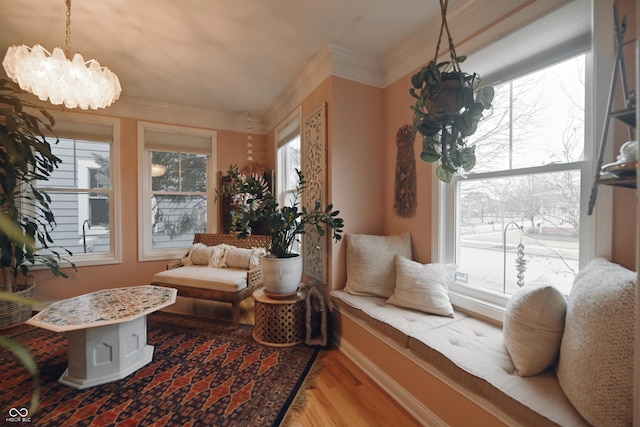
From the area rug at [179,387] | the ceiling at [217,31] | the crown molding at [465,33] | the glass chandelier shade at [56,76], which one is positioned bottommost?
the area rug at [179,387]

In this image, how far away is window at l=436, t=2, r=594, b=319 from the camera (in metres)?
1.47

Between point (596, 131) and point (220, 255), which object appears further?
point (220, 255)

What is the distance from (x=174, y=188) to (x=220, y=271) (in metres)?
1.71

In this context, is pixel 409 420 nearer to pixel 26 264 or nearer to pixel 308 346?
pixel 308 346

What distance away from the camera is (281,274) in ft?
7.38

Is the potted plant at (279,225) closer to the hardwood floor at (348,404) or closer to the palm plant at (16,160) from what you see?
the hardwood floor at (348,404)

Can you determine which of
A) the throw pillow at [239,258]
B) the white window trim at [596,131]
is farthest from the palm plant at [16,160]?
the white window trim at [596,131]

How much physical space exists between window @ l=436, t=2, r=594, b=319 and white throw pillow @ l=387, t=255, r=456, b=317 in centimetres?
14

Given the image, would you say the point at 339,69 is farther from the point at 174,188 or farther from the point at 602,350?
the point at 174,188

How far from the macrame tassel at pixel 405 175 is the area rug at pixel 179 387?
4.83 ft

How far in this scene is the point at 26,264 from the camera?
292 centimetres

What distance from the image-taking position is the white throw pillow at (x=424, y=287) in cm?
184

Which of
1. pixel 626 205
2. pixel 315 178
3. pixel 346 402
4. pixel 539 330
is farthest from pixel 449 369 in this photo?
pixel 315 178

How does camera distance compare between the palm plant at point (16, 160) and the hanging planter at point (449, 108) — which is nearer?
the hanging planter at point (449, 108)
